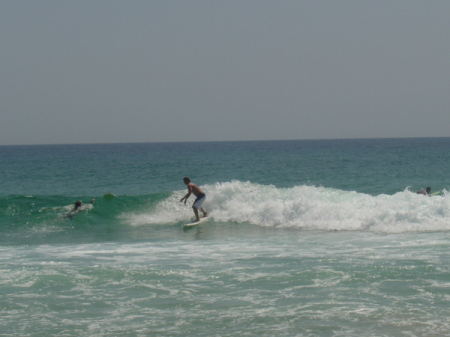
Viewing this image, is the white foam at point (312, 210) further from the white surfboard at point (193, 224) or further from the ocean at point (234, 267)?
the white surfboard at point (193, 224)

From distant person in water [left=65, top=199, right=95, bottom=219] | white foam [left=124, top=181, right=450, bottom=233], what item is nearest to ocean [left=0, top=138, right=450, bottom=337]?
white foam [left=124, top=181, right=450, bottom=233]

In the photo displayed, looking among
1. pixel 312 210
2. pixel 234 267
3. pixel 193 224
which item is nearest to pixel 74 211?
pixel 193 224

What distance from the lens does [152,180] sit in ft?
112

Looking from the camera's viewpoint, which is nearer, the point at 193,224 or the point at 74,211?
the point at 193,224

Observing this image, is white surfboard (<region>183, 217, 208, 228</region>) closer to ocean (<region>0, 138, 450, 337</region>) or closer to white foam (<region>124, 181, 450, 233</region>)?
ocean (<region>0, 138, 450, 337</region>)

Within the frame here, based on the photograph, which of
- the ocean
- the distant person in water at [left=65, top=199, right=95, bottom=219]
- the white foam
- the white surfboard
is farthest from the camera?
the distant person in water at [left=65, top=199, right=95, bottom=219]

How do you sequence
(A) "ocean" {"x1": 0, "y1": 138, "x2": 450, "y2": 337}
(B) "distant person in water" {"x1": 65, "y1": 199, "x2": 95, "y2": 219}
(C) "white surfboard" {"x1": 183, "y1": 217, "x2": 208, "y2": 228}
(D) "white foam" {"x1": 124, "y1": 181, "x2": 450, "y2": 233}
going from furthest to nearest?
(B) "distant person in water" {"x1": 65, "y1": 199, "x2": 95, "y2": 219} < (C) "white surfboard" {"x1": 183, "y1": 217, "x2": 208, "y2": 228} < (D) "white foam" {"x1": 124, "y1": 181, "x2": 450, "y2": 233} < (A) "ocean" {"x1": 0, "y1": 138, "x2": 450, "y2": 337}

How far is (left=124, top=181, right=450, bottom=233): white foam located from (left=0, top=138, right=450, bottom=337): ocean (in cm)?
5

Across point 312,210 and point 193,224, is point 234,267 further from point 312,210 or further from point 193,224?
point 312,210

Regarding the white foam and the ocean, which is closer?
Answer: the ocean

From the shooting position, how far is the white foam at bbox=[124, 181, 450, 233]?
46.9 ft

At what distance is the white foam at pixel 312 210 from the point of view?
46.9ft

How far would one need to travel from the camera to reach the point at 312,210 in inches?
628

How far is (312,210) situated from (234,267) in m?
7.17
